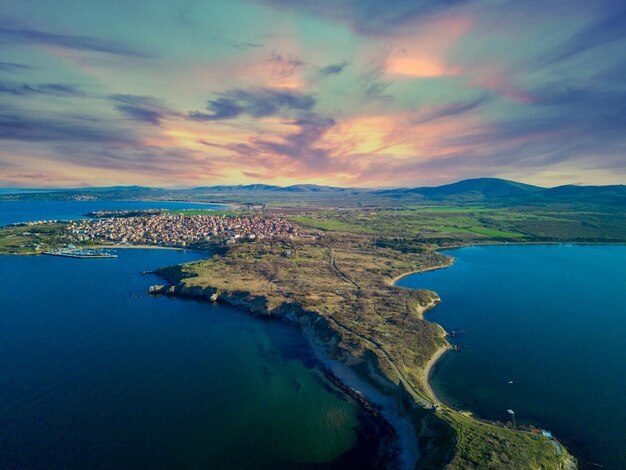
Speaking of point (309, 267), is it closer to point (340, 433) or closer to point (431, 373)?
point (431, 373)

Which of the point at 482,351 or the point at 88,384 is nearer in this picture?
the point at 88,384

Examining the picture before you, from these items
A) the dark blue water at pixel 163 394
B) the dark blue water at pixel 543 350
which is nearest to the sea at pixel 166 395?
the dark blue water at pixel 163 394

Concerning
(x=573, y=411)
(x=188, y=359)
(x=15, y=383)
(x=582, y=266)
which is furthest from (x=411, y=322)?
(x=582, y=266)

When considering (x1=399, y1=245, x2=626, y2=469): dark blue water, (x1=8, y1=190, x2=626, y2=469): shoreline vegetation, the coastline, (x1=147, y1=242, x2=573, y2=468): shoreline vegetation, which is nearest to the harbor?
(x1=8, y1=190, x2=626, y2=469): shoreline vegetation

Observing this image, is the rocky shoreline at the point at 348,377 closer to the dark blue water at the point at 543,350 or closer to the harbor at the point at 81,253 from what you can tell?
the dark blue water at the point at 543,350

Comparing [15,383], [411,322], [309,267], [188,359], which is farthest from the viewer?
[309,267]

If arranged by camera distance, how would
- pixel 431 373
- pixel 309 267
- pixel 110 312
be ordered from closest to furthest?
1. pixel 431 373
2. pixel 110 312
3. pixel 309 267
